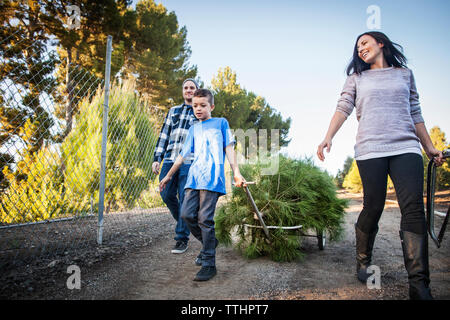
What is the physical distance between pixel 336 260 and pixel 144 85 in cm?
1234

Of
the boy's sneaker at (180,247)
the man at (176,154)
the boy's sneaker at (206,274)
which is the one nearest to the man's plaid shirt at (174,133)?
the man at (176,154)

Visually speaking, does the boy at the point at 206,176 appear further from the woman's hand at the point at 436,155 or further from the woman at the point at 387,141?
the woman's hand at the point at 436,155

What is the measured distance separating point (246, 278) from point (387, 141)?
1.47m

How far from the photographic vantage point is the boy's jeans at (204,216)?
1986 mm

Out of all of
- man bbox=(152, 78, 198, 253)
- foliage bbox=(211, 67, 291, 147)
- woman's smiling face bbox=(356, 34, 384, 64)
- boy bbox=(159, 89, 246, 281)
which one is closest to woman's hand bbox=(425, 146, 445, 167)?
woman's smiling face bbox=(356, 34, 384, 64)

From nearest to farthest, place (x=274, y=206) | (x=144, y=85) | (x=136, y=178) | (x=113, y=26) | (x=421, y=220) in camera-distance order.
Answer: (x=421, y=220), (x=274, y=206), (x=136, y=178), (x=113, y=26), (x=144, y=85)

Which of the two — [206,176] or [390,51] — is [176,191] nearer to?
[206,176]

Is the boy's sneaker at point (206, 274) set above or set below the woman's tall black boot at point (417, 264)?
below

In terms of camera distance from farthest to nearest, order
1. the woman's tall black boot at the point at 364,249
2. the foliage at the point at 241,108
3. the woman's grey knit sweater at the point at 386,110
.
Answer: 1. the foliage at the point at 241,108
2. the woman's tall black boot at the point at 364,249
3. the woman's grey knit sweater at the point at 386,110

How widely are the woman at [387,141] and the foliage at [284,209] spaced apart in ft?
1.78

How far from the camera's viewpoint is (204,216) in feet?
6.57
